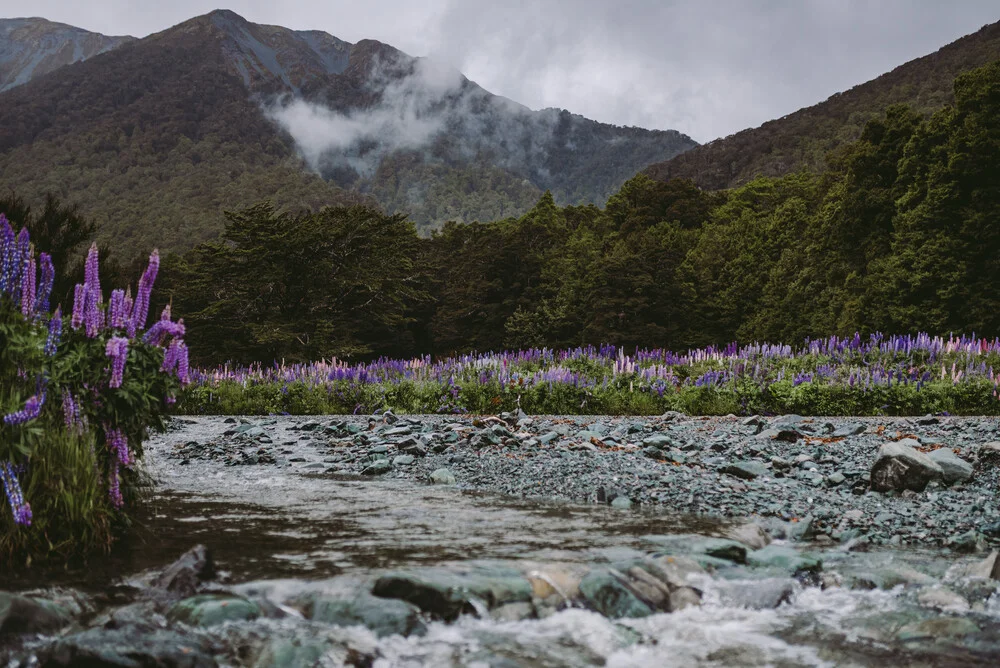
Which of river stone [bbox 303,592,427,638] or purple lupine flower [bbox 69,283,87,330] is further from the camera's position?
purple lupine flower [bbox 69,283,87,330]

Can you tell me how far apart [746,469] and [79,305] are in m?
6.10

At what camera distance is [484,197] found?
479ft

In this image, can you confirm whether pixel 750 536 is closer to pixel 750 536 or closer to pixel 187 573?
pixel 750 536

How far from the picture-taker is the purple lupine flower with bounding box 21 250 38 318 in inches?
163

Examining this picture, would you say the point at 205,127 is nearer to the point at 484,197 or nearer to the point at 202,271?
the point at 484,197

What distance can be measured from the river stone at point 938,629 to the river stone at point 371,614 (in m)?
2.29

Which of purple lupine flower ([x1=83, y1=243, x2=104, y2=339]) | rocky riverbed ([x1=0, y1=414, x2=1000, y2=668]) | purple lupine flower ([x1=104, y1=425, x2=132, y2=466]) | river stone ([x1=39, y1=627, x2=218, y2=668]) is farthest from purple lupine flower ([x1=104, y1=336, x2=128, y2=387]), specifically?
river stone ([x1=39, y1=627, x2=218, y2=668])

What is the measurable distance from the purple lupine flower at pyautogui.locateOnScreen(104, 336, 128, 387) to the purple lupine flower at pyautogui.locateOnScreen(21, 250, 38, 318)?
1.67 feet

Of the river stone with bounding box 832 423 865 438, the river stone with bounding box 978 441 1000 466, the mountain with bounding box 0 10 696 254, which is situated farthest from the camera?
the mountain with bounding box 0 10 696 254

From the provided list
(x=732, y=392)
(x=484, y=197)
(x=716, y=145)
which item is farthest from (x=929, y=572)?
(x=484, y=197)

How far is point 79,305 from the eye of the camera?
4246 millimetres

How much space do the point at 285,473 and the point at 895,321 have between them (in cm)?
2266

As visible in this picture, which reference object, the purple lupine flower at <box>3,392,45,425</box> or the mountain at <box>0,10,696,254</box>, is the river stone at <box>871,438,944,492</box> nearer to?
the purple lupine flower at <box>3,392,45,425</box>

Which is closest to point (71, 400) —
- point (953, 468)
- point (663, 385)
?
point (953, 468)
